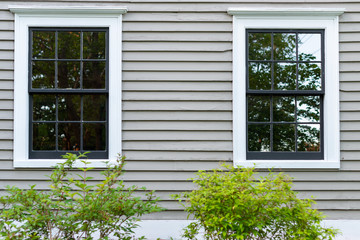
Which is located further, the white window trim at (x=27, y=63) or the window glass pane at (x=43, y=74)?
the window glass pane at (x=43, y=74)

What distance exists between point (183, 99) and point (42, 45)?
2023mm

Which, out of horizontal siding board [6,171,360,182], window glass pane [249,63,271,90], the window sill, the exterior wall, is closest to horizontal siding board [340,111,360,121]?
the exterior wall

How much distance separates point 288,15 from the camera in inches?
170

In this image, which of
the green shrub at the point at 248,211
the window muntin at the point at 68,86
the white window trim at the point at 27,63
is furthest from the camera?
the window muntin at the point at 68,86

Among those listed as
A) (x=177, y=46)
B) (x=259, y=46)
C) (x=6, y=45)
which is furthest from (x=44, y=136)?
(x=259, y=46)

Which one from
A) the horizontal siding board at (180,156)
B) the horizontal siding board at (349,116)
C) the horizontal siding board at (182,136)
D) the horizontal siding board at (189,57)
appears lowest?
the horizontal siding board at (180,156)

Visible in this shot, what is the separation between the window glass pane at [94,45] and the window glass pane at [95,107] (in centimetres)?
54

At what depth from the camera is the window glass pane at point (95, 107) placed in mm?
4312

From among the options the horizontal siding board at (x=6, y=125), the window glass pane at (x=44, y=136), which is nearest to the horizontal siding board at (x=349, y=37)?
the window glass pane at (x=44, y=136)

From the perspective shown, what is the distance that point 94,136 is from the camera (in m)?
4.34

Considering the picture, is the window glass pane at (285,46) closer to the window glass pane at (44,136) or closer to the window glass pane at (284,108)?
the window glass pane at (284,108)

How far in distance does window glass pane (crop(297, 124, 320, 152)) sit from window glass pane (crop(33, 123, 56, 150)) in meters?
3.30

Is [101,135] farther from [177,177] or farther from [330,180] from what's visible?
[330,180]

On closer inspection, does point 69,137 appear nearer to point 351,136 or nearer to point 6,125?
point 6,125
